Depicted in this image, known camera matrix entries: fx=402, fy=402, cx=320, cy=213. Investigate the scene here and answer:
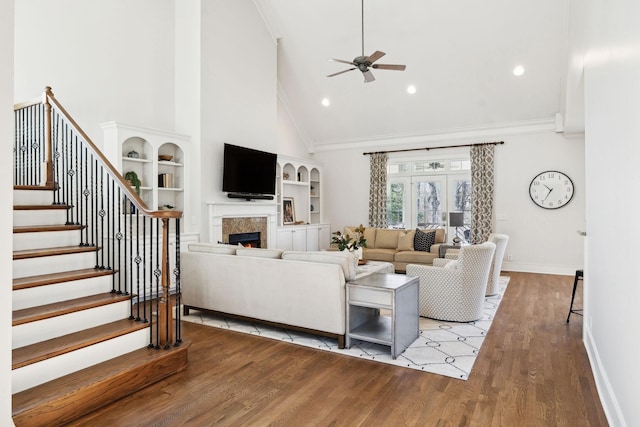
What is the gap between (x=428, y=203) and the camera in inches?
372

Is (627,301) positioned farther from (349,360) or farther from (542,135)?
(542,135)

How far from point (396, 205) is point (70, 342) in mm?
7881

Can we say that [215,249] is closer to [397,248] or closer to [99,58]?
[99,58]

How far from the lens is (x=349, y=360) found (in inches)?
144

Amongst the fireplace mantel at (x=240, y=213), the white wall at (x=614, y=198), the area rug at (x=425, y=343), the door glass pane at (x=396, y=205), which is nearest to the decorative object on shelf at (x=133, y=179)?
the fireplace mantel at (x=240, y=213)

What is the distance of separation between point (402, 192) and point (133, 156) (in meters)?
6.08

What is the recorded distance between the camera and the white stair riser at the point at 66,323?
9.53ft

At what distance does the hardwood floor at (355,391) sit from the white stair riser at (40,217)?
1922 millimetres

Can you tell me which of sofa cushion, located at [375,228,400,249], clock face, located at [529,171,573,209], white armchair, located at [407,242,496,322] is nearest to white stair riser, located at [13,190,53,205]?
white armchair, located at [407,242,496,322]

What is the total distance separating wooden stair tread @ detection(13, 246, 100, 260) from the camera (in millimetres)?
3420

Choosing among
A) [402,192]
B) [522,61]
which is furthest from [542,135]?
[402,192]

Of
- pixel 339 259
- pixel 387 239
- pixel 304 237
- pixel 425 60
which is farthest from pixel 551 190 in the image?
pixel 339 259

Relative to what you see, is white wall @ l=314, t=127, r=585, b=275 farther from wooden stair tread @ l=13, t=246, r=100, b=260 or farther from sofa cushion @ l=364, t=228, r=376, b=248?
wooden stair tread @ l=13, t=246, r=100, b=260

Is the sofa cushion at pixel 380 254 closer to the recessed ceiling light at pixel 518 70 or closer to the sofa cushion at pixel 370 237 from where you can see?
the sofa cushion at pixel 370 237
